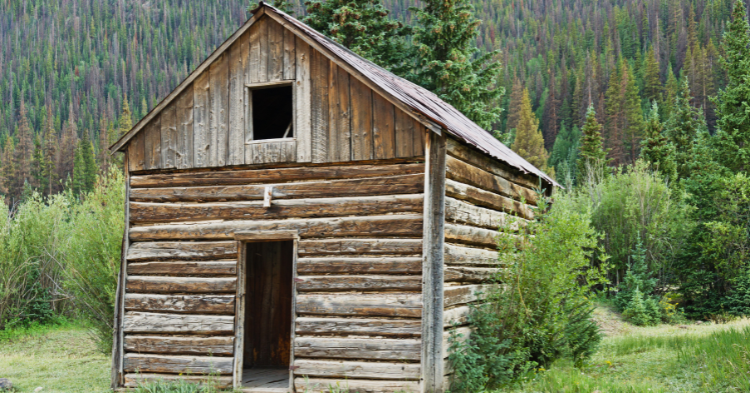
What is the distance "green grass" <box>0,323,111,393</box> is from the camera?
12406 millimetres

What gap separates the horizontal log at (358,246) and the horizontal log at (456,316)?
1.01 meters

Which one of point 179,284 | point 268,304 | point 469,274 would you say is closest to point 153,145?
point 179,284

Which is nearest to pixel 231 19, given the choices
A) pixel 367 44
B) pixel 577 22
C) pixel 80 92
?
pixel 80 92

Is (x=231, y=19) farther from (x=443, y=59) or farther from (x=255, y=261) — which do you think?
(x=255, y=261)

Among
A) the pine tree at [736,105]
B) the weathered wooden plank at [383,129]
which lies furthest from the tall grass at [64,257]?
the pine tree at [736,105]

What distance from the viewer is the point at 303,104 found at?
408 inches

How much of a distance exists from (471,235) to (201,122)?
4.89 meters

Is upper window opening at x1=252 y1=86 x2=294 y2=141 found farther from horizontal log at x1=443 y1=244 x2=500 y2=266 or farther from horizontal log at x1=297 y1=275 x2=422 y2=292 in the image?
horizontal log at x1=443 y1=244 x2=500 y2=266

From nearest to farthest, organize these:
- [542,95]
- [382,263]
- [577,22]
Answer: [382,263] → [542,95] → [577,22]

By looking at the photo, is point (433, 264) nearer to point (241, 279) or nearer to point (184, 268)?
point (241, 279)

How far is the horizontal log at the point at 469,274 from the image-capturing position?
31.6ft

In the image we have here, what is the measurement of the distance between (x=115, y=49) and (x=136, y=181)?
504 feet

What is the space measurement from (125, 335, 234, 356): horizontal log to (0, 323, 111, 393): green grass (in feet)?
3.37

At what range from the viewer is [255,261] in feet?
44.7
